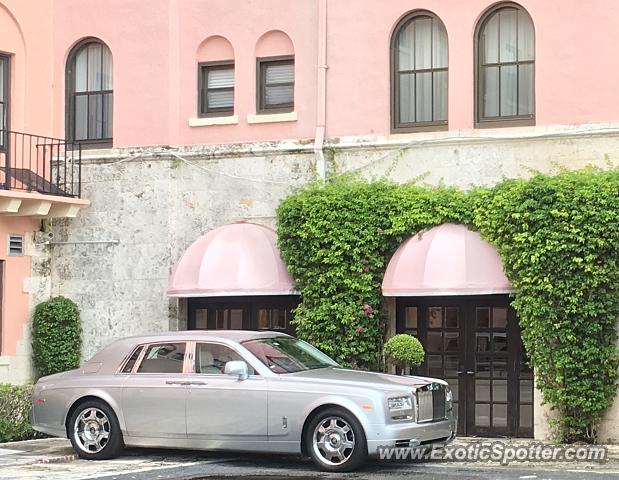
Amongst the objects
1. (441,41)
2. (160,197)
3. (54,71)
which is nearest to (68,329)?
(160,197)

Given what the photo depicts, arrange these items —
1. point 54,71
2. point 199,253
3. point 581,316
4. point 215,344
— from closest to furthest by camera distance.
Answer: point 215,344
point 581,316
point 199,253
point 54,71

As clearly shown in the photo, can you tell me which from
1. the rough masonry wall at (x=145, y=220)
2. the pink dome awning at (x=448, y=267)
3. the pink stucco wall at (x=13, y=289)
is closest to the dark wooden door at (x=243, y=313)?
the rough masonry wall at (x=145, y=220)

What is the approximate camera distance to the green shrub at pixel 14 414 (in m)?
17.7

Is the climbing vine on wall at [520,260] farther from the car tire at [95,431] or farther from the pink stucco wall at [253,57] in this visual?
the car tire at [95,431]

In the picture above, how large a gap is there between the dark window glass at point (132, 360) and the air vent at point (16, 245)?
5434 millimetres

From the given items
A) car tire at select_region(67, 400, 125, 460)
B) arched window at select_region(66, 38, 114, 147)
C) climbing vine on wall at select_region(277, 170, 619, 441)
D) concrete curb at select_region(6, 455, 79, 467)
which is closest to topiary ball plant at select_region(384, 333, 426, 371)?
climbing vine on wall at select_region(277, 170, 619, 441)

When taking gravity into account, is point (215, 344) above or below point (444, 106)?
below

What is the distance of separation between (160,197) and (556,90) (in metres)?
6.52

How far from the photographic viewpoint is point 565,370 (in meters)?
16.9

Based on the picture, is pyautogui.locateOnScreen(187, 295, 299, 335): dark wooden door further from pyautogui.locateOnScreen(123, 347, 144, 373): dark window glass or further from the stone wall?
pyautogui.locateOnScreen(123, 347, 144, 373): dark window glass

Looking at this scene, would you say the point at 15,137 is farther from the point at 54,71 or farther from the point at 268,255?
the point at 268,255

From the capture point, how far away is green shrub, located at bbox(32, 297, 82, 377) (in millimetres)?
20219

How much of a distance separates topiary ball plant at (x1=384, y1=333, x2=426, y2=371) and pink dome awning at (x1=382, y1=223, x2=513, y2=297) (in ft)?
2.20

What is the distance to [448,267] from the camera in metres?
17.4
